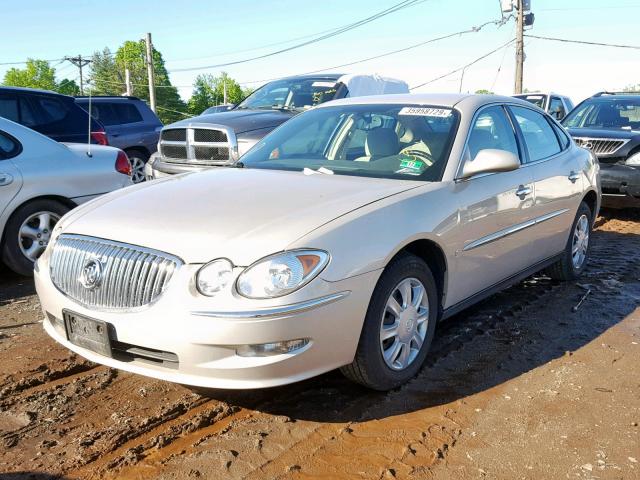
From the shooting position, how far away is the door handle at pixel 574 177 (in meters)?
5.44

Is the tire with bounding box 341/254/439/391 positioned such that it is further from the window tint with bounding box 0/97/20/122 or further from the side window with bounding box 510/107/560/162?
the window tint with bounding box 0/97/20/122

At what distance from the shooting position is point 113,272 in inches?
123

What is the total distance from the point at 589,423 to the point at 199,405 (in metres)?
2.00

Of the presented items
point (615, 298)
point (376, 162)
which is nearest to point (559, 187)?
point (615, 298)

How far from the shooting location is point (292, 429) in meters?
3.17

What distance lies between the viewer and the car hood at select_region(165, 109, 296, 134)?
805cm

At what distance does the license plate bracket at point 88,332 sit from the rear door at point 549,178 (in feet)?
10.3

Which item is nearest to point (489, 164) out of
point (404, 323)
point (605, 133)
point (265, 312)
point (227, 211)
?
point (404, 323)

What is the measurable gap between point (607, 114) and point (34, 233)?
28.3ft

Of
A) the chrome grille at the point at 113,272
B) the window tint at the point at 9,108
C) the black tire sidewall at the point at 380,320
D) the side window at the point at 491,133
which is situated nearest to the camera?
the chrome grille at the point at 113,272

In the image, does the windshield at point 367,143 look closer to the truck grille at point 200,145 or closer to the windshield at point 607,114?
the truck grille at point 200,145

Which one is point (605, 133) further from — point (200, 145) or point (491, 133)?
point (200, 145)

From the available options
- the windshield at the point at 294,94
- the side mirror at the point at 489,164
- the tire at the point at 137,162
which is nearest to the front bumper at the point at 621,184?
the windshield at the point at 294,94

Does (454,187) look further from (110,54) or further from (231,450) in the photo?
(110,54)
